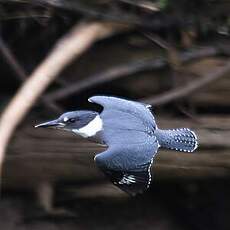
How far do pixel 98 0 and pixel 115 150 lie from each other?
132 cm

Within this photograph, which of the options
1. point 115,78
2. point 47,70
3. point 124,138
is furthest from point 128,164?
point 115,78

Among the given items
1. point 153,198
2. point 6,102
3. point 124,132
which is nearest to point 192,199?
point 153,198

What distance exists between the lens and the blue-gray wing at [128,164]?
10.1ft

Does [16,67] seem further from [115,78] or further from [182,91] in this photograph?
[182,91]

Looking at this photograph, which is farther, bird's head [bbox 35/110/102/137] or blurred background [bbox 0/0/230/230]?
A: blurred background [bbox 0/0/230/230]

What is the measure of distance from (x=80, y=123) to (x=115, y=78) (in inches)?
44.8

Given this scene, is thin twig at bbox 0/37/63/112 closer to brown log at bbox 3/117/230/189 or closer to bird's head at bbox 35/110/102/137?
brown log at bbox 3/117/230/189

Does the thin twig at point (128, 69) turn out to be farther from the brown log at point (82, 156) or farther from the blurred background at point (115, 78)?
the brown log at point (82, 156)

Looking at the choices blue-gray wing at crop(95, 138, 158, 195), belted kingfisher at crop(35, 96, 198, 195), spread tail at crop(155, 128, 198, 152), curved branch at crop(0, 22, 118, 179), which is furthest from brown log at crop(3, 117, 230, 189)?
blue-gray wing at crop(95, 138, 158, 195)

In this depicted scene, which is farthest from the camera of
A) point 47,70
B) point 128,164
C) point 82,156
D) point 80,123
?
point 82,156

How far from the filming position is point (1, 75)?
178 inches

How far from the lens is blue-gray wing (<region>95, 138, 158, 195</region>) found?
3086mm

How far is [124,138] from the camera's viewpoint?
316 cm

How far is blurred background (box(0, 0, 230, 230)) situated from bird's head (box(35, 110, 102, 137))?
94cm
